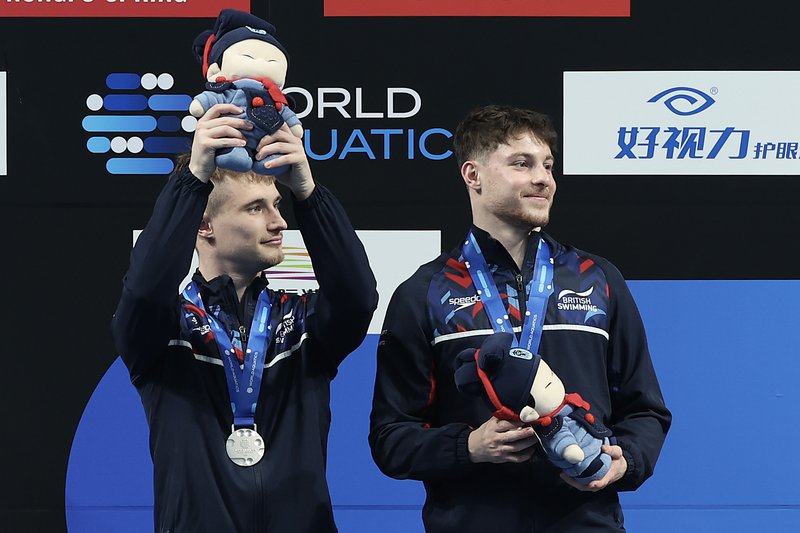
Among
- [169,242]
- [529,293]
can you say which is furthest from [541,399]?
[169,242]

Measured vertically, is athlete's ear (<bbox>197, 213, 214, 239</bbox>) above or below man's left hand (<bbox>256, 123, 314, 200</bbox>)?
below

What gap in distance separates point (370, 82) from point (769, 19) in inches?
52.4

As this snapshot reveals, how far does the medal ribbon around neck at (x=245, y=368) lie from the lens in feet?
7.70

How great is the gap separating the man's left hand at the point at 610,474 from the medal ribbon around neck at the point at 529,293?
0.28 meters

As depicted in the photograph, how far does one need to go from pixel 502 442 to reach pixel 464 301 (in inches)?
15.2

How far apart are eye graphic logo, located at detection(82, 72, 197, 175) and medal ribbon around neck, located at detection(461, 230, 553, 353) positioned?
4.49 feet

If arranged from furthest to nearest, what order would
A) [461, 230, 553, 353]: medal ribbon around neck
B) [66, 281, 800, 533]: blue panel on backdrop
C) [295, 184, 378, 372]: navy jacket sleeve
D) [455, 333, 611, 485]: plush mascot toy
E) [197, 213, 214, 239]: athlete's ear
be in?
[66, 281, 800, 533]: blue panel on backdrop, [197, 213, 214, 239]: athlete's ear, [461, 230, 553, 353]: medal ribbon around neck, [295, 184, 378, 372]: navy jacket sleeve, [455, 333, 611, 485]: plush mascot toy

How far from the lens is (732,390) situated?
3592mm

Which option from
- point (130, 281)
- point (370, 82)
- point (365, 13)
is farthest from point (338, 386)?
point (130, 281)

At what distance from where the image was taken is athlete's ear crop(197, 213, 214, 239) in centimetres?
254

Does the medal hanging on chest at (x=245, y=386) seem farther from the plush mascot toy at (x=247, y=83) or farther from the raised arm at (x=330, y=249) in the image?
the plush mascot toy at (x=247, y=83)

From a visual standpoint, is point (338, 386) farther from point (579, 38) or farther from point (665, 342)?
point (579, 38)

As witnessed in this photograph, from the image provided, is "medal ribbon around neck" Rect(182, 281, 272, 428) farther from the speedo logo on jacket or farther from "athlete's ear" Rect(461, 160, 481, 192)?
"athlete's ear" Rect(461, 160, 481, 192)

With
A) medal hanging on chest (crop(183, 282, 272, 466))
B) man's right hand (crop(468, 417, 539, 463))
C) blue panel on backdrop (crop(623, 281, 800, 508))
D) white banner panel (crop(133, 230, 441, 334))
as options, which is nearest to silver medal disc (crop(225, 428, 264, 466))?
medal hanging on chest (crop(183, 282, 272, 466))
